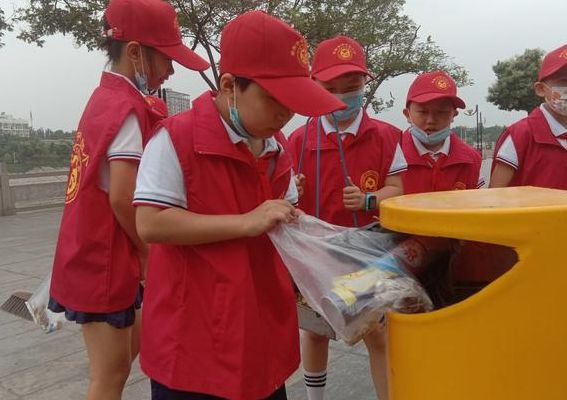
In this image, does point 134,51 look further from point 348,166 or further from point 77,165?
point 348,166

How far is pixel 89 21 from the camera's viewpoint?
9.55 metres

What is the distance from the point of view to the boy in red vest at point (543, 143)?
7.52 ft

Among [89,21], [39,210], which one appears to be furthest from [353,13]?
[39,210]

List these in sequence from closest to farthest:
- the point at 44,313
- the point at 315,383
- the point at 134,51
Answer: the point at 134,51
the point at 44,313
the point at 315,383

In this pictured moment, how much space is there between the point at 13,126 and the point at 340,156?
11.7 m

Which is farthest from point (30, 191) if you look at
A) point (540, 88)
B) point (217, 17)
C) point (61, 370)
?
point (540, 88)

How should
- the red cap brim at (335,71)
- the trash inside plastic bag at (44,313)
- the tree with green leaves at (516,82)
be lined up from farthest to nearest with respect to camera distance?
1. the tree with green leaves at (516,82)
2. the red cap brim at (335,71)
3. the trash inside plastic bag at (44,313)

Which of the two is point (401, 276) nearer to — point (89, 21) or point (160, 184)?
point (160, 184)

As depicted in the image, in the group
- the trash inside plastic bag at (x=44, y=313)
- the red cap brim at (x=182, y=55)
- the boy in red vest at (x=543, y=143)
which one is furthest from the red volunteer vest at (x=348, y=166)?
the trash inside plastic bag at (x=44, y=313)

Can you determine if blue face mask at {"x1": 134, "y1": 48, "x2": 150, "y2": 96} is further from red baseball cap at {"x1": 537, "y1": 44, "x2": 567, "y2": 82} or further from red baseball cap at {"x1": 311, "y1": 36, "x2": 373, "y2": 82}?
red baseball cap at {"x1": 537, "y1": 44, "x2": 567, "y2": 82}

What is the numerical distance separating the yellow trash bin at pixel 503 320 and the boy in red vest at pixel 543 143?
3.95 ft

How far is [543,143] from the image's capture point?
2297mm

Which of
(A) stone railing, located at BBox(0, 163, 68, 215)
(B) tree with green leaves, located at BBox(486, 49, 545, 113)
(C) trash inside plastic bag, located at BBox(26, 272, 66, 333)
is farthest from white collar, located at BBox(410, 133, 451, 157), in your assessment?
(B) tree with green leaves, located at BBox(486, 49, 545, 113)

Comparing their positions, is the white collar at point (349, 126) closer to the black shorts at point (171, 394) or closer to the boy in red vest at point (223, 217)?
the boy in red vest at point (223, 217)
